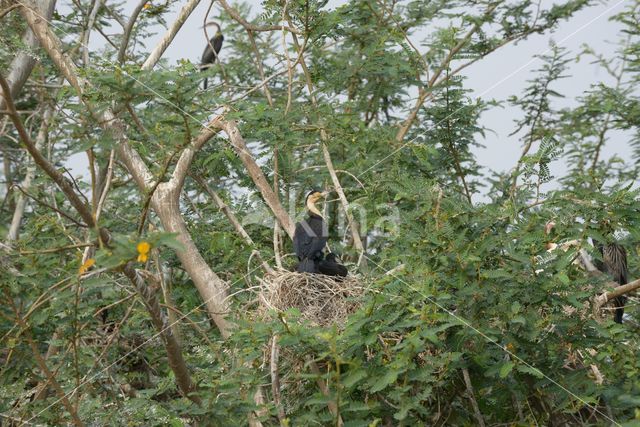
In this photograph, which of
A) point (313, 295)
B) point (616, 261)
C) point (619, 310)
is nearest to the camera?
point (313, 295)

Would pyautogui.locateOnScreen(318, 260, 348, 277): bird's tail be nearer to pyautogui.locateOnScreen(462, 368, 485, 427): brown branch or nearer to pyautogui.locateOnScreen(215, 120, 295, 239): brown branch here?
pyautogui.locateOnScreen(215, 120, 295, 239): brown branch

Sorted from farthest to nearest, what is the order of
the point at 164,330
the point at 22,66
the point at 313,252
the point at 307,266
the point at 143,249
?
the point at 22,66 → the point at 313,252 → the point at 307,266 → the point at 164,330 → the point at 143,249

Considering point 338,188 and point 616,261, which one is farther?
point 616,261

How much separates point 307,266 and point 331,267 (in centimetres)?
24

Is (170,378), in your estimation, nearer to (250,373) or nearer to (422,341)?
(250,373)

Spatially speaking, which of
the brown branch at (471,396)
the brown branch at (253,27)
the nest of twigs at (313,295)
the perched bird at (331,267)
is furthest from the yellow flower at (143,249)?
the brown branch at (253,27)

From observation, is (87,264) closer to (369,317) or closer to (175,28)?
(369,317)

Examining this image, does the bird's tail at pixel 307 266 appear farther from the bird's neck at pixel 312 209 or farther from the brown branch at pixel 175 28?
the brown branch at pixel 175 28

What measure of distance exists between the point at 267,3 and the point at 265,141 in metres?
1.11

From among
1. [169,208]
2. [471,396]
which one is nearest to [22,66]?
[169,208]

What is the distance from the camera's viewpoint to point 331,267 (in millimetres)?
6996

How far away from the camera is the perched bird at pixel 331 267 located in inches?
274

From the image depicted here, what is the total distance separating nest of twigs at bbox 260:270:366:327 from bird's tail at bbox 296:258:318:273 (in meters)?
0.18

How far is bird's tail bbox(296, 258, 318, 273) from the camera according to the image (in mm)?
6809
